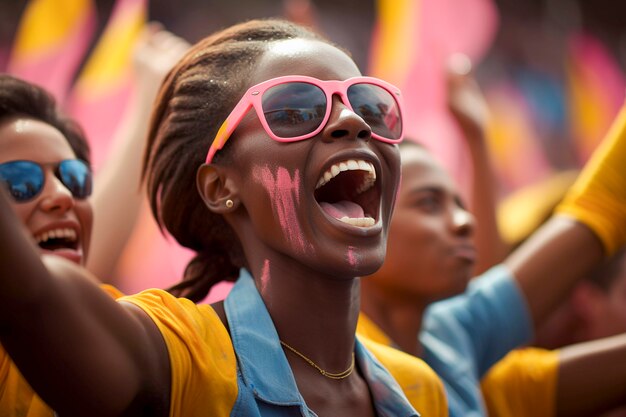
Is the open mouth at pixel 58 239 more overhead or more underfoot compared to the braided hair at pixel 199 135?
more underfoot

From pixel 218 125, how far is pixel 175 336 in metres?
0.52

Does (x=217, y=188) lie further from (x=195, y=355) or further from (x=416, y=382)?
(x=416, y=382)

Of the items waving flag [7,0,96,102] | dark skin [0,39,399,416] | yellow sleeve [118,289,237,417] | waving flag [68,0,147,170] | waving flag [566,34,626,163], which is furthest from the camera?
waving flag [566,34,626,163]

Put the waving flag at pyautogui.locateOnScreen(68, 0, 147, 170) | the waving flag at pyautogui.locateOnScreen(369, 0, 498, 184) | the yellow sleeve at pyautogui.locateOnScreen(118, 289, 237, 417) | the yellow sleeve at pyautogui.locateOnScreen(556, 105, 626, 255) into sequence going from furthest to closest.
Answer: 1. the waving flag at pyautogui.locateOnScreen(369, 0, 498, 184)
2. the waving flag at pyautogui.locateOnScreen(68, 0, 147, 170)
3. the yellow sleeve at pyautogui.locateOnScreen(556, 105, 626, 255)
4. the yellow sleeve at pyautogui.locateOnScreen(118, 289, 237, 417)

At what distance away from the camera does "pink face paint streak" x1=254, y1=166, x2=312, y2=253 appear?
6.12 feet

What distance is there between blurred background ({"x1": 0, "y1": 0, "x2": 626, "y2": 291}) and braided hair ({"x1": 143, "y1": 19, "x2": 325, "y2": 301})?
133 cm

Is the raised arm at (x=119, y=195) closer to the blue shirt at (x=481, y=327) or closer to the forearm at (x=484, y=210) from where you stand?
the blue shirt at (x=481, y=327)

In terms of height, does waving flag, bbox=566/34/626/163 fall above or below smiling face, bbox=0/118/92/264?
below

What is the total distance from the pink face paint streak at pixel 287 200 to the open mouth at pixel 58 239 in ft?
2.08

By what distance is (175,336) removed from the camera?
1.69 metres

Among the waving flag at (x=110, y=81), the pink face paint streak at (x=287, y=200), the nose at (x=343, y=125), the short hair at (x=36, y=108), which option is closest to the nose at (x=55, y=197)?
the short hair at (x=36, y=108)

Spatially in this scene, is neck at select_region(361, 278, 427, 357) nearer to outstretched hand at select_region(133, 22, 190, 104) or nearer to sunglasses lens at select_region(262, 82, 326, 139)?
outstretched hand at select_region(133, 22, 190, 104)

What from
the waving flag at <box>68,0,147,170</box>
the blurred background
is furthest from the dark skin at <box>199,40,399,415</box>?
the waving flag at <box>68,0,147,170</box>

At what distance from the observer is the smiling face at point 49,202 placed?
7.33 feet
